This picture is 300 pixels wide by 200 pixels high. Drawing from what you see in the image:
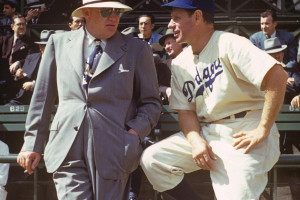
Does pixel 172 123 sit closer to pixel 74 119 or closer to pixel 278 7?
pixel 74 119

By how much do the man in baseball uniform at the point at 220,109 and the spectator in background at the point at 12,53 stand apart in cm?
524

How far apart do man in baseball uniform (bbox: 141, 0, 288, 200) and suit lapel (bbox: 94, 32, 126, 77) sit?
0.41 m

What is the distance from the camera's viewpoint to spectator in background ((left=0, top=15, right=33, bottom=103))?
865 centimetres

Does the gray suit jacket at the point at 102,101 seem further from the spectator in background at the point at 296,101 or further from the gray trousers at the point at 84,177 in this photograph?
the spectator in background at the point at 296,101

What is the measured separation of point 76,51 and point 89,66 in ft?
0.44

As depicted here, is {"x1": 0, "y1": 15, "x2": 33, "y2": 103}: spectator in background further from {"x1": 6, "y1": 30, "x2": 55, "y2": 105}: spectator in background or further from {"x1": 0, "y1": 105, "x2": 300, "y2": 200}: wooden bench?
{"x1": 0, "y1": 105, "x2": 300, "y2": 200}: wooden bench

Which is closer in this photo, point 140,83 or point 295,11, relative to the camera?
point 140,83

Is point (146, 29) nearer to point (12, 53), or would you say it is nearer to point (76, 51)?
point (12, 53)

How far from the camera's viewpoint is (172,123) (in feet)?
23.1

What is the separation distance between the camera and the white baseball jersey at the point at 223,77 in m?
3.41

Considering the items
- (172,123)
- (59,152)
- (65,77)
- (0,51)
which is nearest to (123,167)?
(59,152)

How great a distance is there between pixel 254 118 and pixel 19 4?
337 inches

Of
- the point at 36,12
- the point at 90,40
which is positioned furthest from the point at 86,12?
the point at 36,12

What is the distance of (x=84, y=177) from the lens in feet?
11.2
